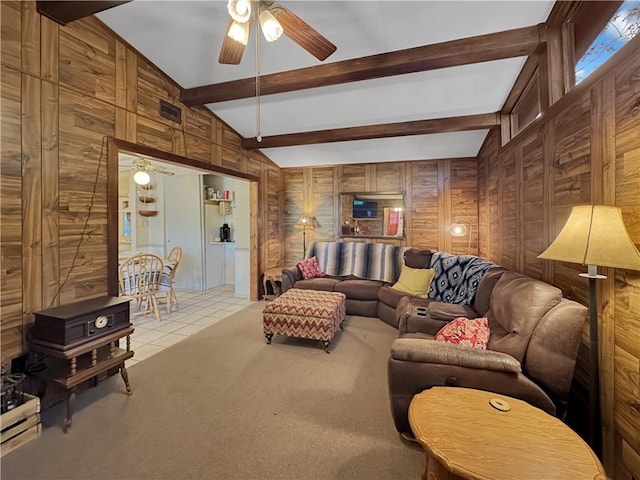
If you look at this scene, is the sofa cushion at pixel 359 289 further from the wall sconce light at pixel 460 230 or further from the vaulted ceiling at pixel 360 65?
the vaulted ceiling at pixel 360 65

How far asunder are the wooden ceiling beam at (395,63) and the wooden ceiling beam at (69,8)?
1.29 meters

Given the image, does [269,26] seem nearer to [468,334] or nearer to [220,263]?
[468,334]

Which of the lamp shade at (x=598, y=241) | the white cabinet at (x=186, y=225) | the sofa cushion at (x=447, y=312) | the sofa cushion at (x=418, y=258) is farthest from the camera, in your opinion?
the white cabinet at (x=186, y=225)

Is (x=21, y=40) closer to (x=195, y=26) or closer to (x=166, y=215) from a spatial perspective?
(x=195, y=26)

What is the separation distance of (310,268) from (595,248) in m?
3.77

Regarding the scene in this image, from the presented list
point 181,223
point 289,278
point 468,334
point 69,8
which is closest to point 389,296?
point 289,278

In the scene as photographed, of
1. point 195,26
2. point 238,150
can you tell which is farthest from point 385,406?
point 238,150

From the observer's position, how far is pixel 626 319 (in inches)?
54.9

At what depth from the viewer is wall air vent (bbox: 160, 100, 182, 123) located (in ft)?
10.2

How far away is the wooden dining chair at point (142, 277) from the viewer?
379 centimetres

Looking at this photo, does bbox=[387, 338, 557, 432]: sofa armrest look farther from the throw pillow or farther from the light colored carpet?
the throw pillow

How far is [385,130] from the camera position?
397 cm

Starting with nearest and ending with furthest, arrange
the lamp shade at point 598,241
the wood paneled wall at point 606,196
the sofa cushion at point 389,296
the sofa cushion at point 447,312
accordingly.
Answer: the lamp shade at point 598,241
the wood paneled wall at point 606,196
the sofa cushion at point 447,312
the sofa cushion at point 389,296

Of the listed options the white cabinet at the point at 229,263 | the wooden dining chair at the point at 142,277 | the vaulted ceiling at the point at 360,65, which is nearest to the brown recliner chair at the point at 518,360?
the vaulted ceiling at the point at 360,65
